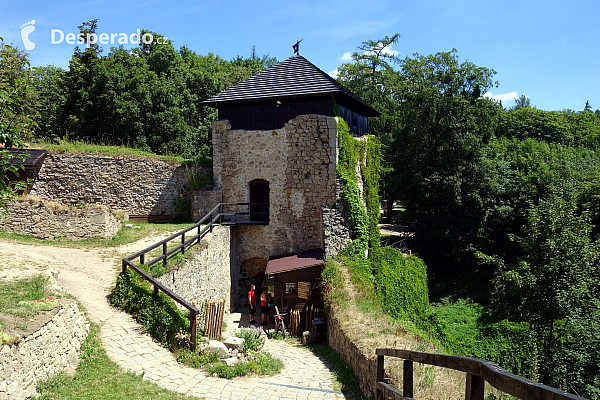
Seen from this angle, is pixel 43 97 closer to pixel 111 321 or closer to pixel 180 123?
pixel 180 123

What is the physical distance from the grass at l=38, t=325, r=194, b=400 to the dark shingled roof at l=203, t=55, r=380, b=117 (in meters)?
11.1

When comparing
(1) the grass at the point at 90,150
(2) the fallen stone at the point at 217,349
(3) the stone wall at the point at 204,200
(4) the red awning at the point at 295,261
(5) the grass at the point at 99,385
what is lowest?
(2) the fallen stone at the point at 217,349

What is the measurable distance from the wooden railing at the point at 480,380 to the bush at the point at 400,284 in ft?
32.2

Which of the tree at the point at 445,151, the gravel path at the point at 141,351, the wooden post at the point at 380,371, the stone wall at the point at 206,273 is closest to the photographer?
the wooden post at the point at 380,371

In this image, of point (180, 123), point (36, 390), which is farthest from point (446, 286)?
point (36, 390)

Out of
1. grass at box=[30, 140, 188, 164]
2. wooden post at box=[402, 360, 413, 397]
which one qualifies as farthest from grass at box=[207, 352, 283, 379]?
grass at box=[30, 140, 188, 164]

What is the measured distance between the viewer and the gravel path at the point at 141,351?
6688 mm

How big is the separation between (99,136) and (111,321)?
1964 centimetres

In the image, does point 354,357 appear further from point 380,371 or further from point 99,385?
point 99,385

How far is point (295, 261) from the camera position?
1399 centimetres

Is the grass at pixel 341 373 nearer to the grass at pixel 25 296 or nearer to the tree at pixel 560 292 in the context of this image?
the grass at pixel 25 296

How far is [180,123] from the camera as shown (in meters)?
24.6

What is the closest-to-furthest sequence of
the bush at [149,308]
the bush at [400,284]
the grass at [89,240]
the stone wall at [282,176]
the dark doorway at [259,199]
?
the bush at [149,308]
the grass at [89,240]
the stone wall at [282,176]
the bush at [400,284]
the dark doorway at [259,199]

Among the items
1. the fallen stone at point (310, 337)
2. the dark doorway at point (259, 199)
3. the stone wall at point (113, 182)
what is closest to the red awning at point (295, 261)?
the dark doorway at point (259, 199)
